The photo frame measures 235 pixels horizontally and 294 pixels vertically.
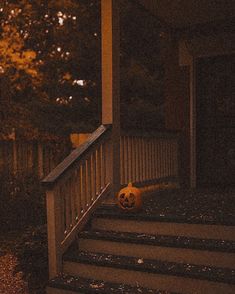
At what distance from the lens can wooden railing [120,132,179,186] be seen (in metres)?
6.05

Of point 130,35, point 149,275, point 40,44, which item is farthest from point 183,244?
point 40,44

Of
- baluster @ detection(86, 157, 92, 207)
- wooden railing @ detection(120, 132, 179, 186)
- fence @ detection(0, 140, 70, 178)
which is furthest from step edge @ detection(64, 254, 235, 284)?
fence @ detection(0, 140, 70, 178)

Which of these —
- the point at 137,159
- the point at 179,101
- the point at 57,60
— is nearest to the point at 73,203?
the point at 137,159

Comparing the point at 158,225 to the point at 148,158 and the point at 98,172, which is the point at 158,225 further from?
the point at 148,158

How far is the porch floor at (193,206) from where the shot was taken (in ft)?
16.0

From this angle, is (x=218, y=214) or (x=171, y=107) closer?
(x=218, y=214)

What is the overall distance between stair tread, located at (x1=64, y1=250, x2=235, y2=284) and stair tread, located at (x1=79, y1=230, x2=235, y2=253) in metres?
0.18

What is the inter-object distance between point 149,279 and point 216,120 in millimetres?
3694

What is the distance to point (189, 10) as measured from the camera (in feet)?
22.3

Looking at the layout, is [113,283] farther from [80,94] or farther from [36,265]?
[80,94]

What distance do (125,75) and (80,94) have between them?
58.4 inches

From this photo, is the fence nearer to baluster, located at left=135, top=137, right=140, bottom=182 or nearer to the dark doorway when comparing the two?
baluster, located at left=135, top=137, right=140, bottom=182

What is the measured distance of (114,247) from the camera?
16.3 feet

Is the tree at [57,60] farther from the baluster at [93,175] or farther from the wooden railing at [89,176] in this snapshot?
the baluster at [93,175]
